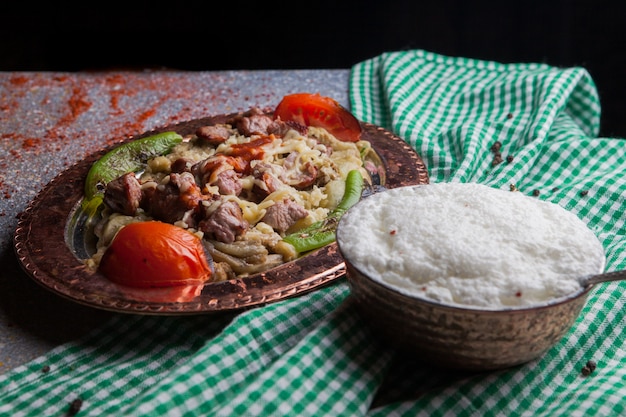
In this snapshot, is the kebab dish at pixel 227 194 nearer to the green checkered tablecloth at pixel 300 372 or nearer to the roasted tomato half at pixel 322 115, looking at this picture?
the roasted tomato half at pixel 322 115

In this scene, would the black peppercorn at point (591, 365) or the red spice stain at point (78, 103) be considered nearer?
the black peppercorn at point (591, 365)

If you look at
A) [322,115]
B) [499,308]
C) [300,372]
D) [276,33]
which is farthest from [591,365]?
[276,33]

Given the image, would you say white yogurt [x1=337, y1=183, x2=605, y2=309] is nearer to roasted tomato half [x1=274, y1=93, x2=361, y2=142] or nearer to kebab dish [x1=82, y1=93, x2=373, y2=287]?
kebab dish [x1=82, y1=93, x2=373, y2=287]

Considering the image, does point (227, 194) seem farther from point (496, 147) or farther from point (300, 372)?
point (496, 147)

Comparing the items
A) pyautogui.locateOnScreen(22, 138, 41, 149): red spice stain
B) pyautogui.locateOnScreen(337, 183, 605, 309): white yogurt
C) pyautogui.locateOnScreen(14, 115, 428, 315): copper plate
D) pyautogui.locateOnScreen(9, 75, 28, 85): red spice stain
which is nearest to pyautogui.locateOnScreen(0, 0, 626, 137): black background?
pyautogui.locateOnScreen(9, 75, 28, 85): red spice stain

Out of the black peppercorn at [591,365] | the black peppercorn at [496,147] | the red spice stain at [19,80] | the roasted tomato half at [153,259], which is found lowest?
the red spice stain at [19,80]

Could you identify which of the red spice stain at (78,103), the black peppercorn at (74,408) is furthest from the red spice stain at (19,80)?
the black peppercorn at (74,408)
